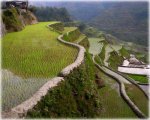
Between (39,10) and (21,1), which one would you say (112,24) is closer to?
(39,10)

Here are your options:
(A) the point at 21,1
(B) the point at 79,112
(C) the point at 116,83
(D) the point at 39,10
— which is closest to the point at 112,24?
(D) the point at 39,10

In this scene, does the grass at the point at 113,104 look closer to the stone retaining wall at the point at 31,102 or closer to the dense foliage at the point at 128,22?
→ the stone retaining wall at the point at 31,102

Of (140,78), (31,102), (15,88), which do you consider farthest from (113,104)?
(140,78)

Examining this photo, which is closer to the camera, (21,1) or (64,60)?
(64,60)

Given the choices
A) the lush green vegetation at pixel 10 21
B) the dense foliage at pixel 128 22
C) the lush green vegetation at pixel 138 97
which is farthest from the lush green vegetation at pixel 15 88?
the dense foliage at pixel 128 22

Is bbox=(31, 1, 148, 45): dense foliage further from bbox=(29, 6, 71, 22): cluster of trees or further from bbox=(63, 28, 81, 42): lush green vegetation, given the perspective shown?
bbox=(63, 28, 81, 42): lush green vegetation

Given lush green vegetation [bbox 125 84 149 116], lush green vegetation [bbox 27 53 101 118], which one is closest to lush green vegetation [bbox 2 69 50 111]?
lush green vegetation [bbox 27 53 101 118]

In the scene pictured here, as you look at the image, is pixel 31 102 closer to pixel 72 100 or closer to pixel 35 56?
pixel 72 100
